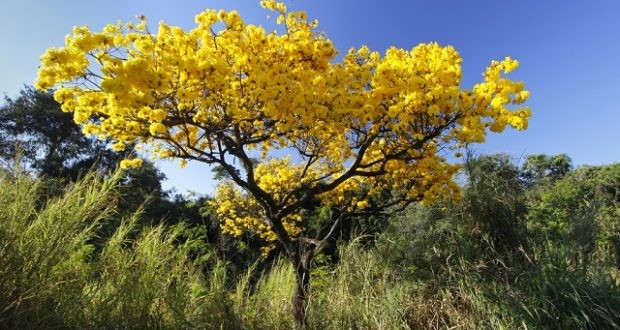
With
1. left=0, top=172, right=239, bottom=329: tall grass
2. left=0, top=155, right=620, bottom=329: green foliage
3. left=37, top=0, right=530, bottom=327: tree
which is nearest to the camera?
left=0, top=172, right=239, bottom=329: tall grass

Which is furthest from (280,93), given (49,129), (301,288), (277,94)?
(49,129)

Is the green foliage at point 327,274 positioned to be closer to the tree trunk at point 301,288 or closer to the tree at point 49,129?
the tree trunk at point 301,288

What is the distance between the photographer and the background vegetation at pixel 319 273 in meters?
2.97

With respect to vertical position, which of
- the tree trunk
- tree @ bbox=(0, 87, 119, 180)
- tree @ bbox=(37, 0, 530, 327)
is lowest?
the tree trunk

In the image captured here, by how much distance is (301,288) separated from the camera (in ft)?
16.3

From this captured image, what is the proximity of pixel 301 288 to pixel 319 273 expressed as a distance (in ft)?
2.89

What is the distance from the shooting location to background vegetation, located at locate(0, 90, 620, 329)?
9.73ft

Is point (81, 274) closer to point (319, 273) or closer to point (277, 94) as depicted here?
point (277, 94)

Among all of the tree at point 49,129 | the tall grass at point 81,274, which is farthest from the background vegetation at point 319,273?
the tree at point 49,129

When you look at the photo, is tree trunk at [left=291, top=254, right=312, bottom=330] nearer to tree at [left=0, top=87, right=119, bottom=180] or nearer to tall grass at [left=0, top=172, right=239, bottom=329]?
tall grass at [left=0, top=172, right=239, bottom=329]

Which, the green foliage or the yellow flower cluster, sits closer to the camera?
the green foliage

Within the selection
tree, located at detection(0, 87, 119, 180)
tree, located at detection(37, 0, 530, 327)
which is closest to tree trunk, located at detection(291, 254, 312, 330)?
tree, located at detection(37, 0, 530, 327)

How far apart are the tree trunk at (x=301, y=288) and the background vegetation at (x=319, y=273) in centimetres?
11

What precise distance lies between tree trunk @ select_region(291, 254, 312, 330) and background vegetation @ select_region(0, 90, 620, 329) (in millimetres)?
109
